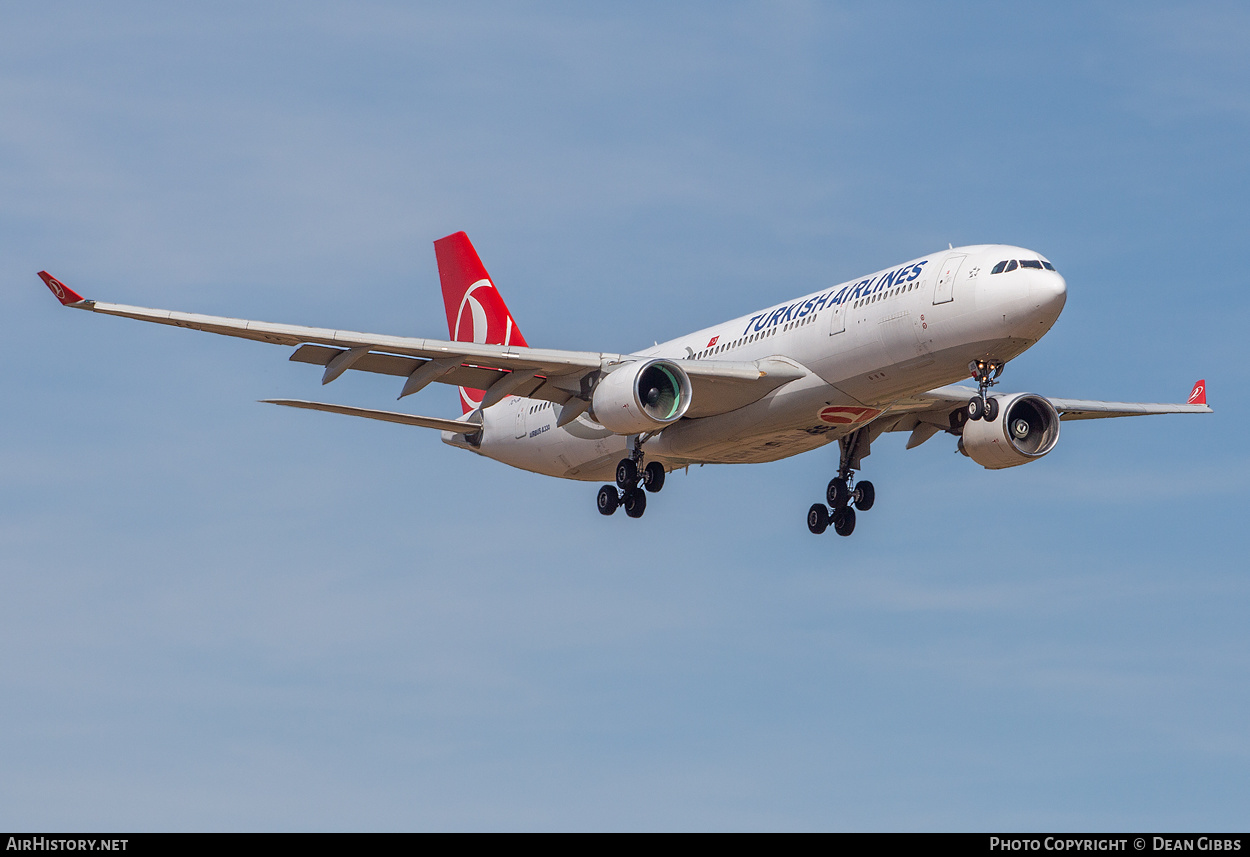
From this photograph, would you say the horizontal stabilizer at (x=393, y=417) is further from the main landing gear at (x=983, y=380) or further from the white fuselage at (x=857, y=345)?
the main landing gear at (x=983, y=380)

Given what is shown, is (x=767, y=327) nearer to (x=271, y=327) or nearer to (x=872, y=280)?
(x=872, y=280)

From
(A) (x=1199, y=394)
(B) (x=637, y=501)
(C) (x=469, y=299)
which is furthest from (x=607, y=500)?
(A) (x=1199, y=394)

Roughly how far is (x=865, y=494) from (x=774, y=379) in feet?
22.8

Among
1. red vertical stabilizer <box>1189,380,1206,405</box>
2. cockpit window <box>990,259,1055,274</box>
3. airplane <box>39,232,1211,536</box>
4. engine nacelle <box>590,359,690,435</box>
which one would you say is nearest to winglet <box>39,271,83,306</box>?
airplane <box>39,232,1211,536</box>

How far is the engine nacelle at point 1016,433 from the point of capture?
41.7m

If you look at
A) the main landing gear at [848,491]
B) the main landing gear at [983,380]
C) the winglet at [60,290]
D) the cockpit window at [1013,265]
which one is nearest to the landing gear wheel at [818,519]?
the main landing gear at [848,491]

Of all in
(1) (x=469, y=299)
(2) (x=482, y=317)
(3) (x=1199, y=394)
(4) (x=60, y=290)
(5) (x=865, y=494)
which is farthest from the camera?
(1) (x=469, y=299)

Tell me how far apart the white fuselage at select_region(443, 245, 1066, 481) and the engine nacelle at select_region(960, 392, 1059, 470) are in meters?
4.21

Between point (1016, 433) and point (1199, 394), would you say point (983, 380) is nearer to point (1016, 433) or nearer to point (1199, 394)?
point (1016, 433)

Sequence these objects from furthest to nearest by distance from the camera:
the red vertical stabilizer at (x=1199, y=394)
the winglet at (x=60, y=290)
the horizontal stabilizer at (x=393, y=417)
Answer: the red vertical stabilizer at (x=1199, y=394) < the horizontal stabilizer at (x=393, y=417) < the winglet at (x=60, y=290)

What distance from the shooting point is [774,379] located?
38.2 m

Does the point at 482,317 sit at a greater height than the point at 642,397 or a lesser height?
greater

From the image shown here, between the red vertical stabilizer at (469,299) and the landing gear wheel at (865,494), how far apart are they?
1216 centimetres

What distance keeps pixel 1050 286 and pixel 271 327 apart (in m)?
17.1
